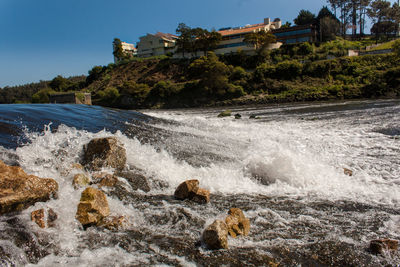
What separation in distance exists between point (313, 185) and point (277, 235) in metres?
2.94

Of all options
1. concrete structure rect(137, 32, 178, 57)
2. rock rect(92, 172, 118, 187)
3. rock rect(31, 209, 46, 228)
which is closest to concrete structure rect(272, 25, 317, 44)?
concrete structure rect(137, 32, 178, 57)

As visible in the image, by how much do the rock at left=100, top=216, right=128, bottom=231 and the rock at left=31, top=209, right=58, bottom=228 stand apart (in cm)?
70

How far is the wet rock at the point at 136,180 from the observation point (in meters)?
5.89

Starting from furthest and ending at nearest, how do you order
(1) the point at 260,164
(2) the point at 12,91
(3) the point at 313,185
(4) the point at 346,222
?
(2) the point at 12,91 → (1) the point at 260,164 → (3) the point at 313,185 → (4) the point at 346,222

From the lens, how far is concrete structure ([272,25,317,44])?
64312 mm

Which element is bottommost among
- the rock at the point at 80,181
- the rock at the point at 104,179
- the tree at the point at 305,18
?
the rock at the point at 104,179

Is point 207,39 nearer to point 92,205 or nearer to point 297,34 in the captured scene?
point 297,34

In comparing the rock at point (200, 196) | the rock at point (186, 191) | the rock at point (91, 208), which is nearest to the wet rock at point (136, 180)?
the rock at point (186, 191)

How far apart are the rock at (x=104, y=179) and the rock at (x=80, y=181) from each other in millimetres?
253

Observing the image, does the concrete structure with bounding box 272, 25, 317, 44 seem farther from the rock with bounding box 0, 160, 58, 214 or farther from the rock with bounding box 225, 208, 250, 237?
the rock with bounding box 0, 160, 58, 214

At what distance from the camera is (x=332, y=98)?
39.4m

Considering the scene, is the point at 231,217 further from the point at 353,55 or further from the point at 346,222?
the point at 353,55

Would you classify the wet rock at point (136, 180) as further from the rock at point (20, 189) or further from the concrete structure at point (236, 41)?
the concrete structure at point (236, 41)

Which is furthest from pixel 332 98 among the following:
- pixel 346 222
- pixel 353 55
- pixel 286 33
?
pixel 346 222
